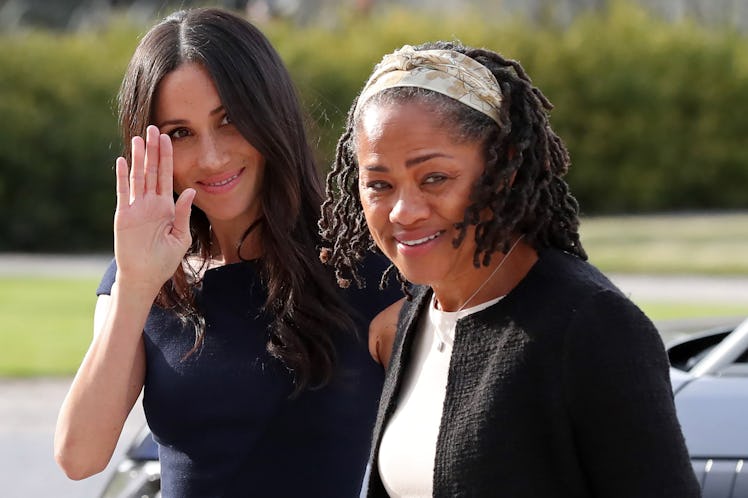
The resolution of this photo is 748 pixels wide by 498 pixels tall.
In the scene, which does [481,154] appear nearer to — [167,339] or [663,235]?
[167,339]

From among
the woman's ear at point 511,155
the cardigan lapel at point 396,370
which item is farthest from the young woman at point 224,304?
the woman's ear at point 511,155

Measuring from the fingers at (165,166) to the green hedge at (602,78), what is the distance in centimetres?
1558

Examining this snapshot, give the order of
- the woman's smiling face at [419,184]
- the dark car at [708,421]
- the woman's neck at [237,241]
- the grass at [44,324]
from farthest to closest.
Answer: the grass at [44,324] < the dark car at [708,421] < the woman's neck at [237,241] < the woman's smiling face at [419,184]

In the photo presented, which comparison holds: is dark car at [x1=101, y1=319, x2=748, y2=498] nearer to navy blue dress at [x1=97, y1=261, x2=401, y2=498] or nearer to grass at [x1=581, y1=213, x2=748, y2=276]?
navy blue dress at [x1=97, y1=261, x2=401, y2=498]

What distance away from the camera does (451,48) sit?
1930 mm

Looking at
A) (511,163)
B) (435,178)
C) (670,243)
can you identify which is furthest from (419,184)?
(670,243)

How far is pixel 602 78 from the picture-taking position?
20344 millimetres

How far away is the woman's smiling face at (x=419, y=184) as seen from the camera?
1.81m

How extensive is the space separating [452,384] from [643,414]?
1.01ft

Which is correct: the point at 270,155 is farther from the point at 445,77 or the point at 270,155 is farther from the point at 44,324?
the point at 44,324

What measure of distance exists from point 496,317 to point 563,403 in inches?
7.6

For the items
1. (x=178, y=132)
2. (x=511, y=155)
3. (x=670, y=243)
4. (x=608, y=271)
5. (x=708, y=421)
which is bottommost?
(x=708, y=421)

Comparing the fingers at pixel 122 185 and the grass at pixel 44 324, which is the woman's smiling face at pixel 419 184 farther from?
the grass at pixel 44 324

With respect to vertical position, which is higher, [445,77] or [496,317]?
[445,77]
